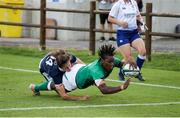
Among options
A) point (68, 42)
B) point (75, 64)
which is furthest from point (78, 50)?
point (75, 64)

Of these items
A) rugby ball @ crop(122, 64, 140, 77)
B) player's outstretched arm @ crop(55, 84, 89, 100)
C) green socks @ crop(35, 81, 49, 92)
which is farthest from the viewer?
rugby ball @ crop(122, 64, 140, 77)

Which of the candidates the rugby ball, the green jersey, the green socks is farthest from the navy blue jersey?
the rugby ball

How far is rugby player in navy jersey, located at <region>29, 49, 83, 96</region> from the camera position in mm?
11994

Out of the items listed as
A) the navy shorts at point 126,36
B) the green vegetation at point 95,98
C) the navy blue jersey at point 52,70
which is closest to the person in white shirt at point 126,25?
the navy shorts at point 126,36

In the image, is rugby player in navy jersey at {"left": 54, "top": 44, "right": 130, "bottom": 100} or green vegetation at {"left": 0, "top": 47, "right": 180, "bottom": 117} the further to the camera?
rugby player in navy jersey at {"left": 54, "top": 44, "right": 130, "bottom": 100}

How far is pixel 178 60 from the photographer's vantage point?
62.7 feet

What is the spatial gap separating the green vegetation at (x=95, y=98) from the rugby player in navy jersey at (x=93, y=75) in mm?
235

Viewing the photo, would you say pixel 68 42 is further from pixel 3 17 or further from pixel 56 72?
pixel 56 72

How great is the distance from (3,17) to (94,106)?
15.0m

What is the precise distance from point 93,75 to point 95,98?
80cm

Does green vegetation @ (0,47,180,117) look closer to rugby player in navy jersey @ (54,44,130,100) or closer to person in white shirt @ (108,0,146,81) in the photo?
rugby player in navy jersey @ (54,44,130,100)

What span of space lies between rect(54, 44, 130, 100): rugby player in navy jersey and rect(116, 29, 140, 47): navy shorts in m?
2.41

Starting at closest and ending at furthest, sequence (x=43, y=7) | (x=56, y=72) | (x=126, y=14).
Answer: (x=56, y=72)
(x=126, y=14)
(x=43, y=7)

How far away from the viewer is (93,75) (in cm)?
1160
